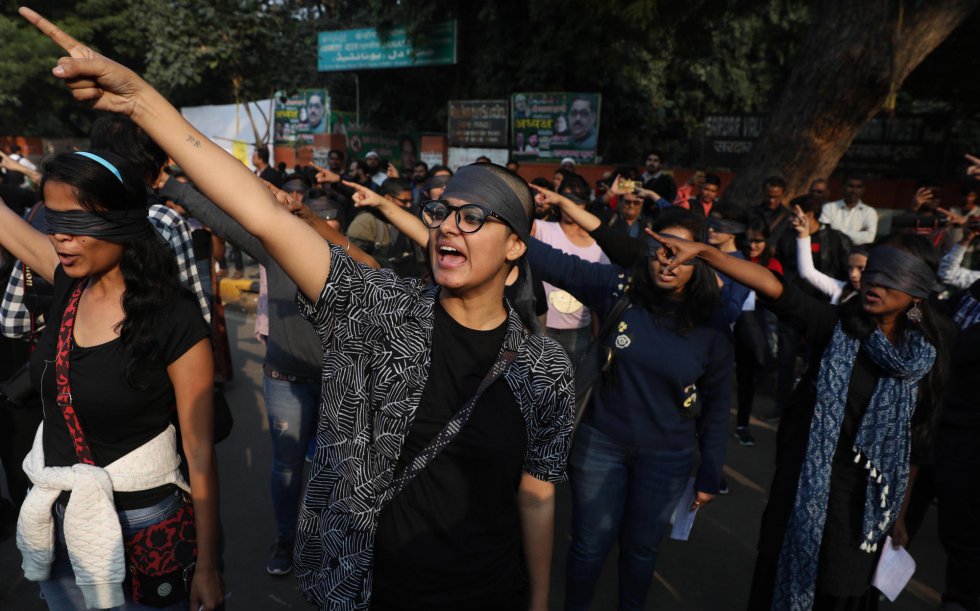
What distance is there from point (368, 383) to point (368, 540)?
383mm

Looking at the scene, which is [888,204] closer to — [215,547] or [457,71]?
[457,71]

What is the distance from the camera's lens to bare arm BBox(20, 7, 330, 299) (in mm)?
1317

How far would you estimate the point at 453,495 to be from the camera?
5.60ft

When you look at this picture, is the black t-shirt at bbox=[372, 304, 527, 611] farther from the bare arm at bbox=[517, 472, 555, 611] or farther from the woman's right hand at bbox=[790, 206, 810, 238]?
the woman's right hand at bbox=[790, 206, 810, 238]

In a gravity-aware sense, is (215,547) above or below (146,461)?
below

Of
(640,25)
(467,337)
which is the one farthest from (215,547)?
(640,25)

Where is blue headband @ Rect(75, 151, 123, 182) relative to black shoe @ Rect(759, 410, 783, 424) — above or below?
above

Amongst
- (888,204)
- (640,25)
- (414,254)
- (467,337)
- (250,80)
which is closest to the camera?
(467,337)

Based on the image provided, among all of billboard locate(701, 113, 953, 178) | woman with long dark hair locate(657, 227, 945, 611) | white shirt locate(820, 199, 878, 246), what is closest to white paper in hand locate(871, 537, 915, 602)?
woman with long dark hair locate(657, 227, 945, 611)

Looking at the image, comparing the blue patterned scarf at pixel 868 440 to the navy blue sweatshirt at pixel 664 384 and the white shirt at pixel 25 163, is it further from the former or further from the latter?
the white shirt at pixel 25 163

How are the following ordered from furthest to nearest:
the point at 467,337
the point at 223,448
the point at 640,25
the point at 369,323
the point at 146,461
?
the point at 640,25
the point at 223,448
the point at 146,461
the point at 467,337
the point at 369,323

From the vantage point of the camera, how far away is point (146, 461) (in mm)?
1911

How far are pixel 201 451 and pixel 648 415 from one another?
5.64 ft

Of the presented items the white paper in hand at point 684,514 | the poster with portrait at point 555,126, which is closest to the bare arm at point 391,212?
the white paper in hand at point 684,514
